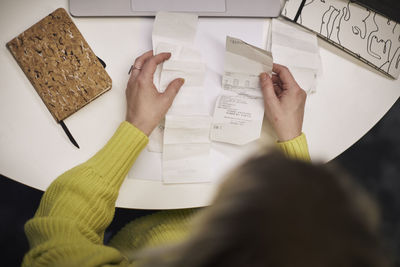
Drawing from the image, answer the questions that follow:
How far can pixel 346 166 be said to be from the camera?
135 centimetres

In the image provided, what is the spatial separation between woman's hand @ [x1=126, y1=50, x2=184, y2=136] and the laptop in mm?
134

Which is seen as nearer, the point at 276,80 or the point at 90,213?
the point at 90,213

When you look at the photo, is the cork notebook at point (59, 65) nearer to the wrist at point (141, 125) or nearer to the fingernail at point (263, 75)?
the wrist at point (141, 125)

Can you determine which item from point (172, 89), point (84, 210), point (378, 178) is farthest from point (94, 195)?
point (378, 178)

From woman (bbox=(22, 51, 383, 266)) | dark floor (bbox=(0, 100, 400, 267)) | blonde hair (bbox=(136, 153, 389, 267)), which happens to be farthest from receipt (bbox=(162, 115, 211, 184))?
dark floor (bbox=(0, 100, 400, 267))

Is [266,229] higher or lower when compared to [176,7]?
lower

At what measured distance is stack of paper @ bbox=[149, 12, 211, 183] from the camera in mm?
712

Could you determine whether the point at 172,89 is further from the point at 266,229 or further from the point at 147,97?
the point at 266,229

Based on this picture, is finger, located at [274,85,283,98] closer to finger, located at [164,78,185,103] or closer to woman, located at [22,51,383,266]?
finger, located at [164,78,185,103]

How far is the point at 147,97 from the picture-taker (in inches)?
28.0

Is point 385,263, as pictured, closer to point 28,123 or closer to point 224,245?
point 224,245

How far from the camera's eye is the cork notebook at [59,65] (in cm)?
70

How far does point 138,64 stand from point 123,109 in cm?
11

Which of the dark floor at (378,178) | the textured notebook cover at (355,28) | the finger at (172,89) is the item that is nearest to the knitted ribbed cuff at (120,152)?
the finger at (172,89)
